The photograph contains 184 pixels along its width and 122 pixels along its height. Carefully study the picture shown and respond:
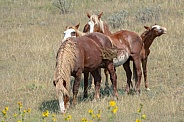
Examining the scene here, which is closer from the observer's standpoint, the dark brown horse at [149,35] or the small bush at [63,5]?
the dark brown horse at [149,35]

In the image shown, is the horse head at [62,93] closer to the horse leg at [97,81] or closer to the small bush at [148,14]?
the horse leg at [97,81]

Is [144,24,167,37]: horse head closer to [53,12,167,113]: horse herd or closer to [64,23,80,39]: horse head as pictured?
[53,12,167,113]: horse herd

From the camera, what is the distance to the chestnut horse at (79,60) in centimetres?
855

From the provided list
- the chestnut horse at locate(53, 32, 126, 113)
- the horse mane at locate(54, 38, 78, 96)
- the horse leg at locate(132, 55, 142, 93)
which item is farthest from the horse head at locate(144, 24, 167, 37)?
the horse mane at locate(54, 38, 78, 96)

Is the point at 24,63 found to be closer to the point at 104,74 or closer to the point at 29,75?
the point at 29,75

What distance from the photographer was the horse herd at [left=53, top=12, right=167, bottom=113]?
28.3 feet

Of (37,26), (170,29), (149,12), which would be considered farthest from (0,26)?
(170,29)

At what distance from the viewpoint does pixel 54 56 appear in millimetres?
13547

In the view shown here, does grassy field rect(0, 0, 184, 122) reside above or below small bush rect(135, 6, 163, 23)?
below

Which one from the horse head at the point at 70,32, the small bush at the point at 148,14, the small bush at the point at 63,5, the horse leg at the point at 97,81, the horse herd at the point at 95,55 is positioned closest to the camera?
the horse herd at the point at 95,55

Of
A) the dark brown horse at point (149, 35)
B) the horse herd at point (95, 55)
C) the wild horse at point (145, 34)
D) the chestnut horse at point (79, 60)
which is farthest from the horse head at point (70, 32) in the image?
the dark brown horse at point (149, 35)

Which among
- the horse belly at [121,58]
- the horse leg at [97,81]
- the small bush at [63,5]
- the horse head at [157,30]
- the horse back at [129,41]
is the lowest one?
the horse leg at [97,81]

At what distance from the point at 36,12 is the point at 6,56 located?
23.6 feet

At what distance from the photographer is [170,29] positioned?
1508 cm
